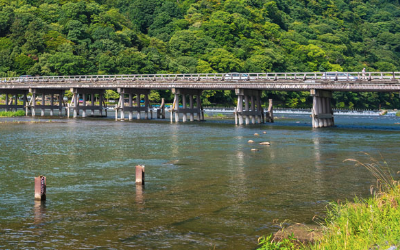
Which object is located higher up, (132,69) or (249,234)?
(132,69)

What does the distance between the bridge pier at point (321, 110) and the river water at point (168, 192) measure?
70.7 feet

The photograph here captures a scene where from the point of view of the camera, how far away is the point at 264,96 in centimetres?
14188

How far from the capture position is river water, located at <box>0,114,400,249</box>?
1603 centimetres

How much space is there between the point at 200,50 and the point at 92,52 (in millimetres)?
32911

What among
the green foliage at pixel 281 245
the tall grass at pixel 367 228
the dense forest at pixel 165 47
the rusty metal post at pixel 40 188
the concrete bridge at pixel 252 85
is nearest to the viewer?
the tall grass at pixel 367 228

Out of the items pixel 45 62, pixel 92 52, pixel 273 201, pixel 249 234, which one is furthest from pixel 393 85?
pixel 92 52

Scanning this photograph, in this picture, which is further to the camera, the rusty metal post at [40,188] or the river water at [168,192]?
the rusty metal post at [40,188]

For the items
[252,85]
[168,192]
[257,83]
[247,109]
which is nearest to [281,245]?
[168,192]

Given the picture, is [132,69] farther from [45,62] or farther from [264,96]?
[264,96]

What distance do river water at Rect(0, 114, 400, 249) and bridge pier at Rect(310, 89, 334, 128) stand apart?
21.6 meters

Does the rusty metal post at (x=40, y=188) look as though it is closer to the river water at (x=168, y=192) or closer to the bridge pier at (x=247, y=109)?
the river water at (x=168, y=192)

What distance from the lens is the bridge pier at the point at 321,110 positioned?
64.0 m

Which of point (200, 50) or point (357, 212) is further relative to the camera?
point (200, 50)

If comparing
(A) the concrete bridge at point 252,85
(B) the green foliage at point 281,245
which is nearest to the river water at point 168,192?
(B) the green foliage at point 281,245
